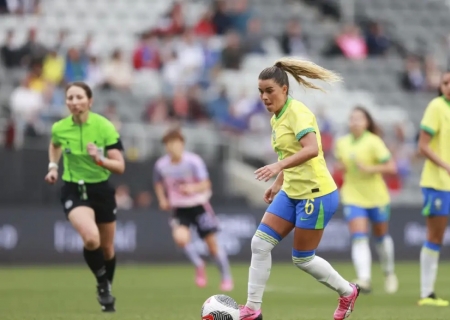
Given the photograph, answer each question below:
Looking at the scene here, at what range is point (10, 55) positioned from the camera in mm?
22906

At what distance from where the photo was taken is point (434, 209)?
11.9 meters

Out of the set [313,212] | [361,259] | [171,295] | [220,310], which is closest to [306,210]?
→ [313,212]

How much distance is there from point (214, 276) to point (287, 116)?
9991 millimetres

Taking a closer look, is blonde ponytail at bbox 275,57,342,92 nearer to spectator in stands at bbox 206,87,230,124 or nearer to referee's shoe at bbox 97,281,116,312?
referee's shoe at bbox 97,281,116,312

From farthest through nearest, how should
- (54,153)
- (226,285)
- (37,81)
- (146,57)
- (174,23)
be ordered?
(174,23) < (146,57) < (37,81) < (226,285) < (54,153)

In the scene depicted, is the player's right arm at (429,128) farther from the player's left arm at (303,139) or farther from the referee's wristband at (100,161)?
the referee's wristband at (100,161)

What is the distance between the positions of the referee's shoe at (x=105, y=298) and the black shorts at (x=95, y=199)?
0.74 m

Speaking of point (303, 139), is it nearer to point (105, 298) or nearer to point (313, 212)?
point (313, 212)

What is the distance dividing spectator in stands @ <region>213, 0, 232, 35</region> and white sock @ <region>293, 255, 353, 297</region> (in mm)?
16765

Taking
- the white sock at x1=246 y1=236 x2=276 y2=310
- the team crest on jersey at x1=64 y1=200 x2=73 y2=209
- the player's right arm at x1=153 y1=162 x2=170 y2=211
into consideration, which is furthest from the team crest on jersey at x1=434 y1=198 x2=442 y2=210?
the player's right arm at x1=153 y1=162 x2=170 y2=211

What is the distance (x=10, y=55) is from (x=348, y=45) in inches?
346

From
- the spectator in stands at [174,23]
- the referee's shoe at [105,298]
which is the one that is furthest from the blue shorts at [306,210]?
the spectator in stands at [174,23]

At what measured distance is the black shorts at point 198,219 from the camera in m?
16.1

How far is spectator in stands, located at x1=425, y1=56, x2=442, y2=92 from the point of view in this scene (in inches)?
1024
